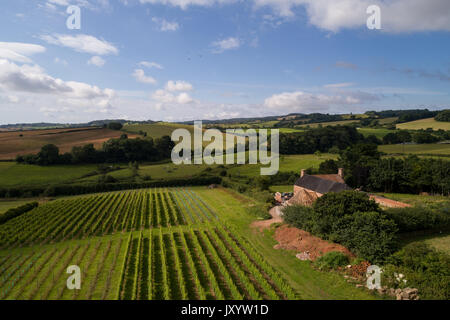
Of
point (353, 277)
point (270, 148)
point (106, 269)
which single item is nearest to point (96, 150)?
point (270, 148)

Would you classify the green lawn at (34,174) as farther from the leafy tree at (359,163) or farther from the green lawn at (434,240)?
the green lawn at (434,240)

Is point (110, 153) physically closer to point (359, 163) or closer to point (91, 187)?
point (91, 187)

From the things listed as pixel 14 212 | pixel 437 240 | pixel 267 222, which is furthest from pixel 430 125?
pixel 14 212

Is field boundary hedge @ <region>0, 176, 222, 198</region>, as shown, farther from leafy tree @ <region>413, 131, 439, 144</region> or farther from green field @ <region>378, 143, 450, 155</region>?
leafy tree @ <region>413, 131, 439, 144</region>

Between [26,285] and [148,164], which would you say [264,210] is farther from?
[148,164]

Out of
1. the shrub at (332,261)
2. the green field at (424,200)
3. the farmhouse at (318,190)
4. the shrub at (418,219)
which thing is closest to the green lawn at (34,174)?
the farmhouse at (318,190)
